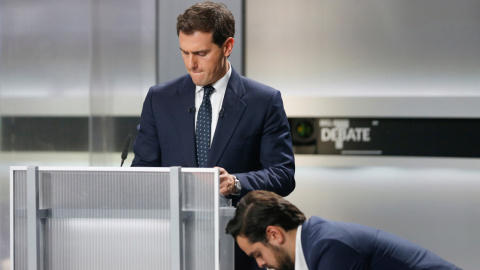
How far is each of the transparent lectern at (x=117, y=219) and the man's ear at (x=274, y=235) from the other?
0.29m

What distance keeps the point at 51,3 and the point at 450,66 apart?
2.30 meters

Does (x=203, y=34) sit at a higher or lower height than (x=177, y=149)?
higher

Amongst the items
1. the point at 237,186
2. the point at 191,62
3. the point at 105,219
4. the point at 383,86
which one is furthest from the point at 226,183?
the point at 383,86

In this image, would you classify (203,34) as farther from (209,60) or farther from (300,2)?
(300,2)

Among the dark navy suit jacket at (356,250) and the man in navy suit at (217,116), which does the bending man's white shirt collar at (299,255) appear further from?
the man in navy suit at (217,116)

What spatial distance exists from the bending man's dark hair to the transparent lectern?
16cm

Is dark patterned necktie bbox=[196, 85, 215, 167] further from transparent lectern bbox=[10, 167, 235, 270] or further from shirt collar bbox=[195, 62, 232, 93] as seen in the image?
transparent lectern bbox=[10, 167, 235, 270]

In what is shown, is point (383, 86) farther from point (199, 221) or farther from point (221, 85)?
point (199, 221)

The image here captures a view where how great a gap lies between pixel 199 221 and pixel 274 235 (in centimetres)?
39

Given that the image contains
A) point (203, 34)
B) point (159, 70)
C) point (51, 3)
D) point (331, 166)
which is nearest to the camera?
point (203, 34)

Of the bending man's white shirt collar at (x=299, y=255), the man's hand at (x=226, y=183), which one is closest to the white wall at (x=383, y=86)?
the bending man's white shirt collar at (x=299, y=255)

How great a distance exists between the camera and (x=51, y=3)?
3.03m

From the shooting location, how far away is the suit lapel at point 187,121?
7.06 ft

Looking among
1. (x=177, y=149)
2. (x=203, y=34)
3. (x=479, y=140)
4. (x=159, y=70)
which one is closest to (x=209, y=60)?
(x=203, y=34)
